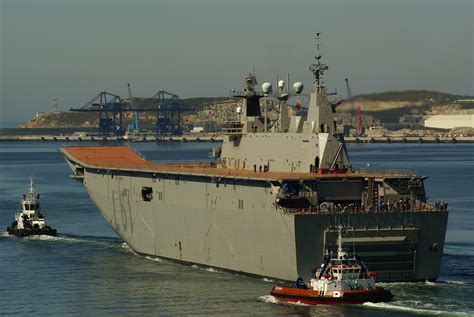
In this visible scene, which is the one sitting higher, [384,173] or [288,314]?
[384,173]

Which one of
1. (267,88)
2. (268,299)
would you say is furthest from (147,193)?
(268,299)

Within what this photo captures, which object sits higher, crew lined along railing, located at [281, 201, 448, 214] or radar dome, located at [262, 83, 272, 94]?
radar dome, located at [262, 83, 272, 94]

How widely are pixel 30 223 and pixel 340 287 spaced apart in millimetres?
28958

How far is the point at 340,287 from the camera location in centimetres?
3944

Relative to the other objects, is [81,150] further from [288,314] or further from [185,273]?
[288,314]

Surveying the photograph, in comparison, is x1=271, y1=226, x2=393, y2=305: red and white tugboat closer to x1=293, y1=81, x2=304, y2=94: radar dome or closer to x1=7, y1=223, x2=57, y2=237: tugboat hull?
x1=293, y1=81, x2=304, y2=94: radar dome

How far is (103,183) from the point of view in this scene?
190 ft

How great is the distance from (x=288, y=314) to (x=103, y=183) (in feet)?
70.3

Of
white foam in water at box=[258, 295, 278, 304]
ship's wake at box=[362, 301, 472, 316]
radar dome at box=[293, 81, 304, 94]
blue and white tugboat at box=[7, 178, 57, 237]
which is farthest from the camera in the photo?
blue and white tugboat at box=[7, 178, 57, 237]

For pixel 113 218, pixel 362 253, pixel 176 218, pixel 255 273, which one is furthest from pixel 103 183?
pixel 362 253

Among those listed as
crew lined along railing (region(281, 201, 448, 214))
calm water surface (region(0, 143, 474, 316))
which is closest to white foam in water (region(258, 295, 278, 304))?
calm water surface (region(0, 143, 474, 316))

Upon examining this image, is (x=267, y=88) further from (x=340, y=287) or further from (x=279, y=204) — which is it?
(x=340, y=287)

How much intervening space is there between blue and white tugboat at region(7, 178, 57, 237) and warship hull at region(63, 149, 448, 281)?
8.71m

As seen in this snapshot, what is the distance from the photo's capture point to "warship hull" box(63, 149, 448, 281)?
137 ft
